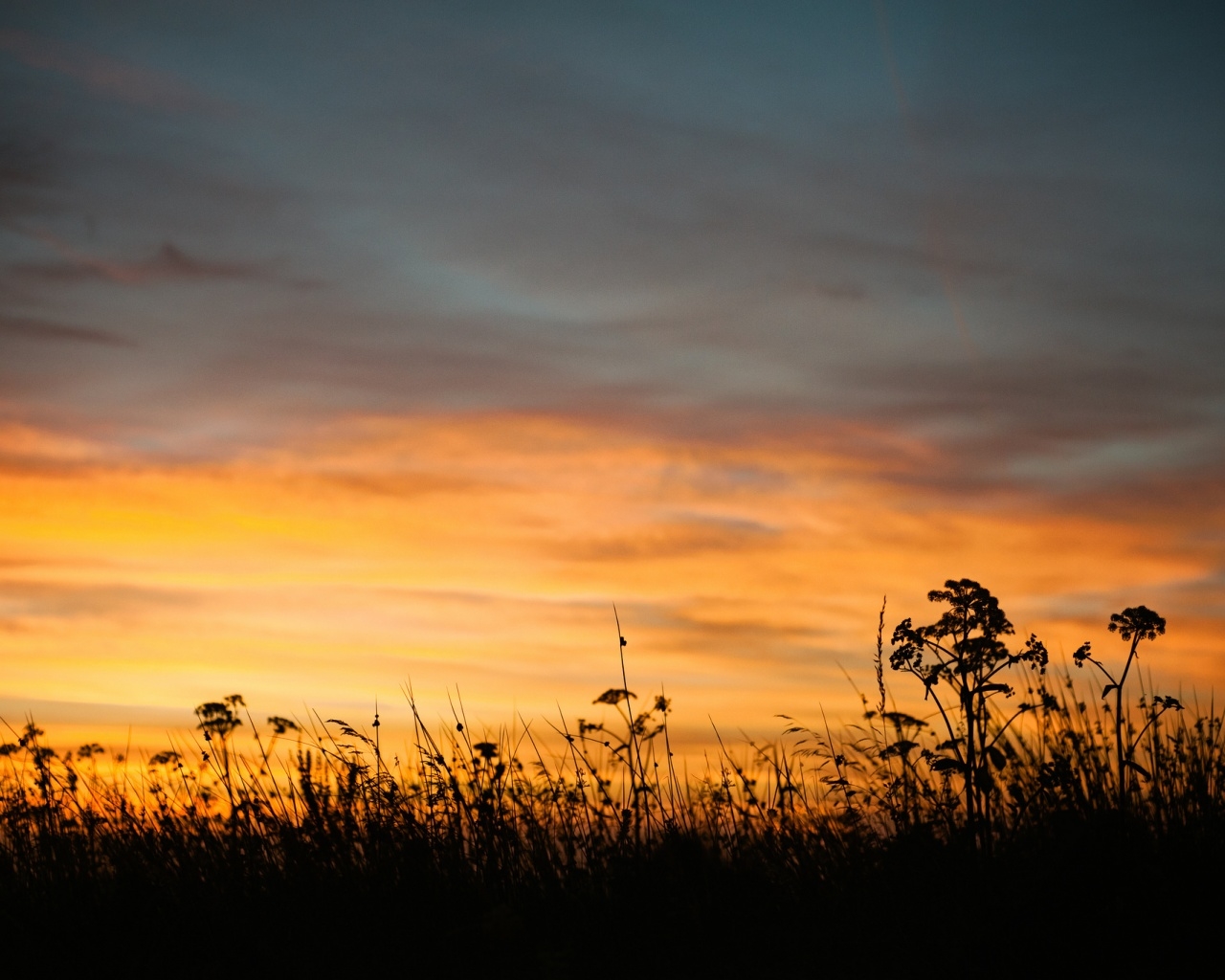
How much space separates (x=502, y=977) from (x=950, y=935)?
2.28 m

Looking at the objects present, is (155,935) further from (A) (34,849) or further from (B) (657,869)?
(B) (657,869)

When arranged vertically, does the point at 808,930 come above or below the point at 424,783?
below

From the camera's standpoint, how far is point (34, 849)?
307 inches

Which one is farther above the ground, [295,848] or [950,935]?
[295,848]

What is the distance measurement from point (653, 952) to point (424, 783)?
7.86 ft

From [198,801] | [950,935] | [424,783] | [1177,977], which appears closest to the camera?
[1177,977]

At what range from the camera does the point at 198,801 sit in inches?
313

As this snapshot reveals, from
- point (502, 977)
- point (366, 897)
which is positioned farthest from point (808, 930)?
point (366, 897)

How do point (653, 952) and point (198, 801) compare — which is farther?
point (198, 801)

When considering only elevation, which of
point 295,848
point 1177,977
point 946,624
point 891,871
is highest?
point 946,624

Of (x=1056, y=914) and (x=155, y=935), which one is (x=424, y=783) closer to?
(x=155, y=935)

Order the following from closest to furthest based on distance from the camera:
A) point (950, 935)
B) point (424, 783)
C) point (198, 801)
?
point (950, 935) < point (424, 783) < point (198, 801)

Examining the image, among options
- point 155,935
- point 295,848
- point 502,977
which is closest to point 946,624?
point 502,977

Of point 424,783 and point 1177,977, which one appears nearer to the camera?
point 1177,977
